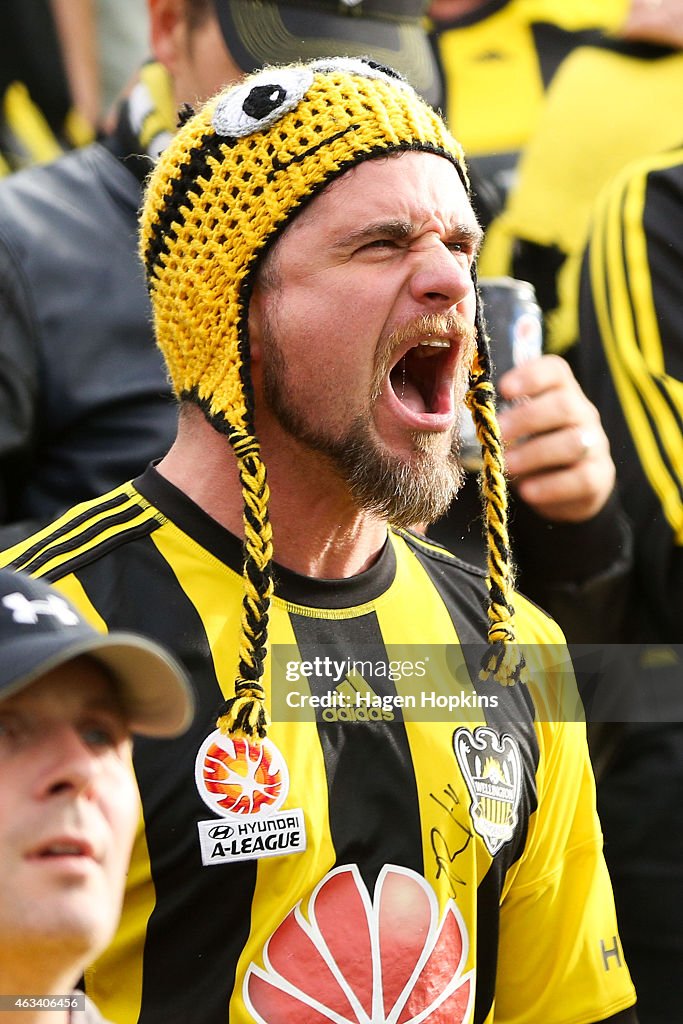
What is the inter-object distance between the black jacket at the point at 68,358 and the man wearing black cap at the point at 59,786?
82 centimetres

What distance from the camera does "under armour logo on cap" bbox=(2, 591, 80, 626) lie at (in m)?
1.37

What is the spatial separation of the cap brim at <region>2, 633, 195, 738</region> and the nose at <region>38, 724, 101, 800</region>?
0.06 metres

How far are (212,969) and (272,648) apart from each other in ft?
1.35

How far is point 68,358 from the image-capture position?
2330 mm

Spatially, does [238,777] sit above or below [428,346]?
below

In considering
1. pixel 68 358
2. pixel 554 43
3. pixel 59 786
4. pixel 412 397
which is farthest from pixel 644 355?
pixel 59 786

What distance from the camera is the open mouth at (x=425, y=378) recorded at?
2.00 m

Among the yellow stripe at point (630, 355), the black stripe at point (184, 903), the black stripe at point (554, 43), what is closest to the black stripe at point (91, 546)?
the black stripe at point (184, 903)

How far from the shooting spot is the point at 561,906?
82.8 inches

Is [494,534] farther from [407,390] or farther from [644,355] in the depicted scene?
[644,355]

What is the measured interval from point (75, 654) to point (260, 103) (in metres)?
0.90

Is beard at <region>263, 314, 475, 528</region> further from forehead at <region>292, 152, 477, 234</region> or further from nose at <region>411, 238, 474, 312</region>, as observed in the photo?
forehead at <region>292, 152, 477, 234</region>

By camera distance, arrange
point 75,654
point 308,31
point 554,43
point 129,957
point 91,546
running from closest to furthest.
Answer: point 75,654, point 129,957, point 91,546, point 308,31, point 554,43

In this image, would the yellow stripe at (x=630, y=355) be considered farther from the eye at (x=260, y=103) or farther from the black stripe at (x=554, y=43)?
the eye at (x=260, y=103)
